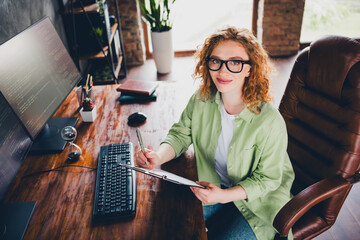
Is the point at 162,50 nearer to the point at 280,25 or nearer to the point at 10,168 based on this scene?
the point at 280,25

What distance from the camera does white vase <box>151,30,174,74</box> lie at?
12.7 ft

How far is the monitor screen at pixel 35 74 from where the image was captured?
3.66 ft

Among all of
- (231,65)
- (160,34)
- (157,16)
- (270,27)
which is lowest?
(270,27)

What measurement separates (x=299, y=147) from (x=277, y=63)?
10.9 ft

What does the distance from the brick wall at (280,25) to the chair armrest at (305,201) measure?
11.8 feet

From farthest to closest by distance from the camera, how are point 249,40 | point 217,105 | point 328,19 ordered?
point 328,19 < point 217,105 < point 249,40

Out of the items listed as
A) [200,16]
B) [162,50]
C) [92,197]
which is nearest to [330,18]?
[200,16]

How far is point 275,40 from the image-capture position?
14.9ft

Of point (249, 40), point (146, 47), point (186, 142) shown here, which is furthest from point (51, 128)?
point (146, 47)

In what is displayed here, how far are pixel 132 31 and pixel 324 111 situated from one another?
3.66 metres

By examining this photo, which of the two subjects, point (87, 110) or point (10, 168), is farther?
point (87, 110)

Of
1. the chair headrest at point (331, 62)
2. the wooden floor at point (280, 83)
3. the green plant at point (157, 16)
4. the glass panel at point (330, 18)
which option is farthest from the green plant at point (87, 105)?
the glass panel at point (330, 18)

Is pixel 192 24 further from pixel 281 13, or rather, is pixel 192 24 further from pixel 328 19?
pixel 328 19

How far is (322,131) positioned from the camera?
1276 mm
